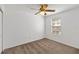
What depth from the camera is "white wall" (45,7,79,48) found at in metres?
3.93

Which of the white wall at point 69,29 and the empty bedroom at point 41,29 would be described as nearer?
the empty bedroom at point 41,29

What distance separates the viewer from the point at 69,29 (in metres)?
4.32

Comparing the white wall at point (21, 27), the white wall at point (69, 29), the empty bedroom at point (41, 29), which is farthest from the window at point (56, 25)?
the white wall at point (21, 27)

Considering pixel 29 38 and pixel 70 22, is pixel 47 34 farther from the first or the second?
pixel 70 22

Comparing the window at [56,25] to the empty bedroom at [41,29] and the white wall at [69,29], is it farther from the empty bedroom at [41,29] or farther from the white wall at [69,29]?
the white wall at [69,29]

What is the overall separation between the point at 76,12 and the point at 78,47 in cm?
134

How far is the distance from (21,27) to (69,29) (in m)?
2.05

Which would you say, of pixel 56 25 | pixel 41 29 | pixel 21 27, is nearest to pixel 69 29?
pixel 56 25

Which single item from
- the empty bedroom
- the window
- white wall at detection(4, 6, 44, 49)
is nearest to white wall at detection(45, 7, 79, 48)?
the empty bedroom

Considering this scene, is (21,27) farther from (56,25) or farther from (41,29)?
(56,25)

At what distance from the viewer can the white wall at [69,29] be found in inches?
155

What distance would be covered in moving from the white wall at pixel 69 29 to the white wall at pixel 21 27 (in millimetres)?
693

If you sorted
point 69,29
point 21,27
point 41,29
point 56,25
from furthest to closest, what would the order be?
1. point 56,25
2. point 41,29
3. point 21,27
4. point 69,29
